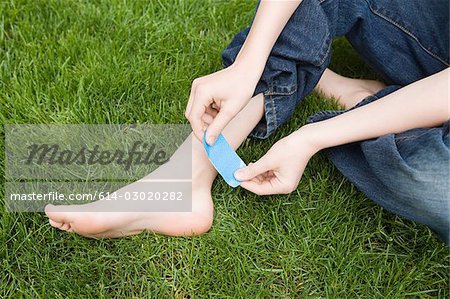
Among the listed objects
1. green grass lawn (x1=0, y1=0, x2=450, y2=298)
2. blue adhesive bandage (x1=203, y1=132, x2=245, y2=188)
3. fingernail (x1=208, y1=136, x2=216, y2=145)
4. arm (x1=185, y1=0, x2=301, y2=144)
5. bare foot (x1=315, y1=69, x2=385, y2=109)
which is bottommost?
green grass lawn (x1=0, y1=0, x2=450, y2=298)

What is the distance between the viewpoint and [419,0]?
4.49 feet

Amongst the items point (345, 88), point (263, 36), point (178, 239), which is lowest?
point (178, 239)

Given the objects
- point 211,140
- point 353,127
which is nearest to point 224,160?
point 211,140

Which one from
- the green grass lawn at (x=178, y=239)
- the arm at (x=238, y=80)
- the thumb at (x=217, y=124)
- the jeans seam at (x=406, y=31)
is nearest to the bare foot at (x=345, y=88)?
the green grass lawn at (x=178, y=239)

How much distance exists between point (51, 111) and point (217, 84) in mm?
473

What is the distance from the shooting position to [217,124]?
3.95 ft

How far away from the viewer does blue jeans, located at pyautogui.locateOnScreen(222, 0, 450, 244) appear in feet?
3.69

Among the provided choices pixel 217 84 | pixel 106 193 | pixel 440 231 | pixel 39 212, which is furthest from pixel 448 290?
pixel 39 212

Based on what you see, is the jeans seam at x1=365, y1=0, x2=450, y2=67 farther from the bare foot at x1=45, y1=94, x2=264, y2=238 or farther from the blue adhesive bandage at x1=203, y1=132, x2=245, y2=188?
the blue adhesive bandage at x1=203, y1=132, x2=245, y2=188

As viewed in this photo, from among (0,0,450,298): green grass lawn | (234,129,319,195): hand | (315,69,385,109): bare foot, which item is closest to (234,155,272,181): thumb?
(234,129,319,195): hand

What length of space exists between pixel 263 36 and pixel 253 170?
274 mm

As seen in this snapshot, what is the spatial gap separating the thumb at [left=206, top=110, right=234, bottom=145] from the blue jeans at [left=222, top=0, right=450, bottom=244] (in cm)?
16

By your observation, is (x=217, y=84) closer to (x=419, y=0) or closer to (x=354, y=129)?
(x=354, y=129)

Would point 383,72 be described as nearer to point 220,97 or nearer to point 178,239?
point 220,97
